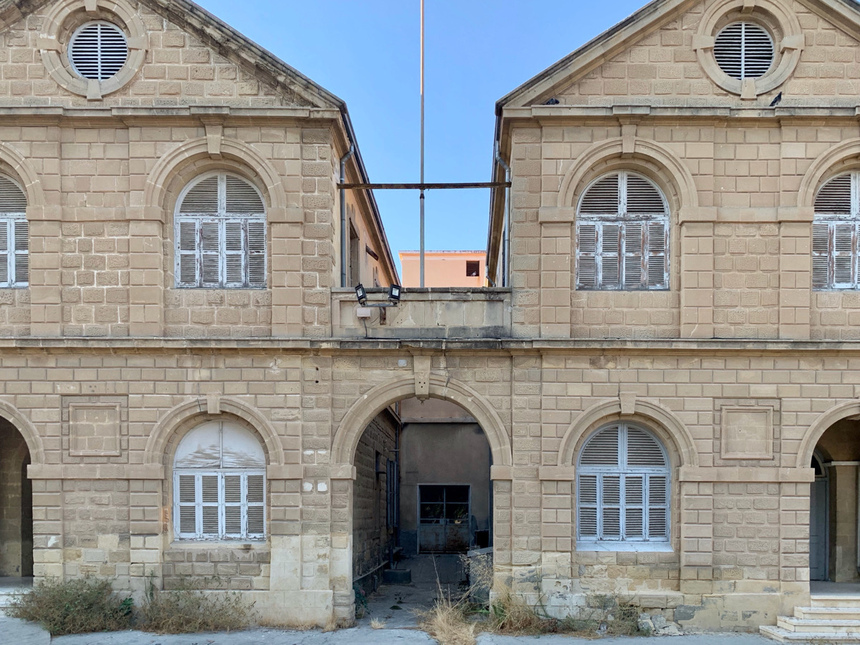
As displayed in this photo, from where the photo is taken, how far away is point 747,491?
11.3 m

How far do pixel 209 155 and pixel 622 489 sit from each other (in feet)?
29.1

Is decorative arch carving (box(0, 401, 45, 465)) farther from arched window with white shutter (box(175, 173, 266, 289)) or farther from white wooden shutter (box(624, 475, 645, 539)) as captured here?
white wooden shutter (box(624, 475, 645, 539))

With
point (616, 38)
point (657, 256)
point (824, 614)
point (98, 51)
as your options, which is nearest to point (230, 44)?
point (98, 51)

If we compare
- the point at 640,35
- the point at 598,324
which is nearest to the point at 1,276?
the point at 598,324

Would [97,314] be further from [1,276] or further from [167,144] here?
[167,144]

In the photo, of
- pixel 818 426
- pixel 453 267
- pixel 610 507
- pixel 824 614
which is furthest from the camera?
pixel 453 267

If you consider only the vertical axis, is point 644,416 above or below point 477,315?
below

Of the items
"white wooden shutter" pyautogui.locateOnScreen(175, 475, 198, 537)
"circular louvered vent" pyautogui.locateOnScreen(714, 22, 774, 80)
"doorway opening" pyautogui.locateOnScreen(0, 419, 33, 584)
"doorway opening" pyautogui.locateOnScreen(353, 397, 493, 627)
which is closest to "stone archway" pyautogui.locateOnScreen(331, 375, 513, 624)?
"white wooden shutter" pyautogui.locateOnScreen(175, 475, 198, 537)

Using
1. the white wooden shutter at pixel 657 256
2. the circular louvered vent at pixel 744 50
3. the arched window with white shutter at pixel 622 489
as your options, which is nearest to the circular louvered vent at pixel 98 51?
the white wooden shutter at pixel 657 256

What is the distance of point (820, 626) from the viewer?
416 inches

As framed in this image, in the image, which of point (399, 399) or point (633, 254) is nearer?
point (399, 399)

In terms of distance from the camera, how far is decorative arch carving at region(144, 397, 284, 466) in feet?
37.5

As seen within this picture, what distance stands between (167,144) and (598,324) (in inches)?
305

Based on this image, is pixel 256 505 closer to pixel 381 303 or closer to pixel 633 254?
pixel 381 303
